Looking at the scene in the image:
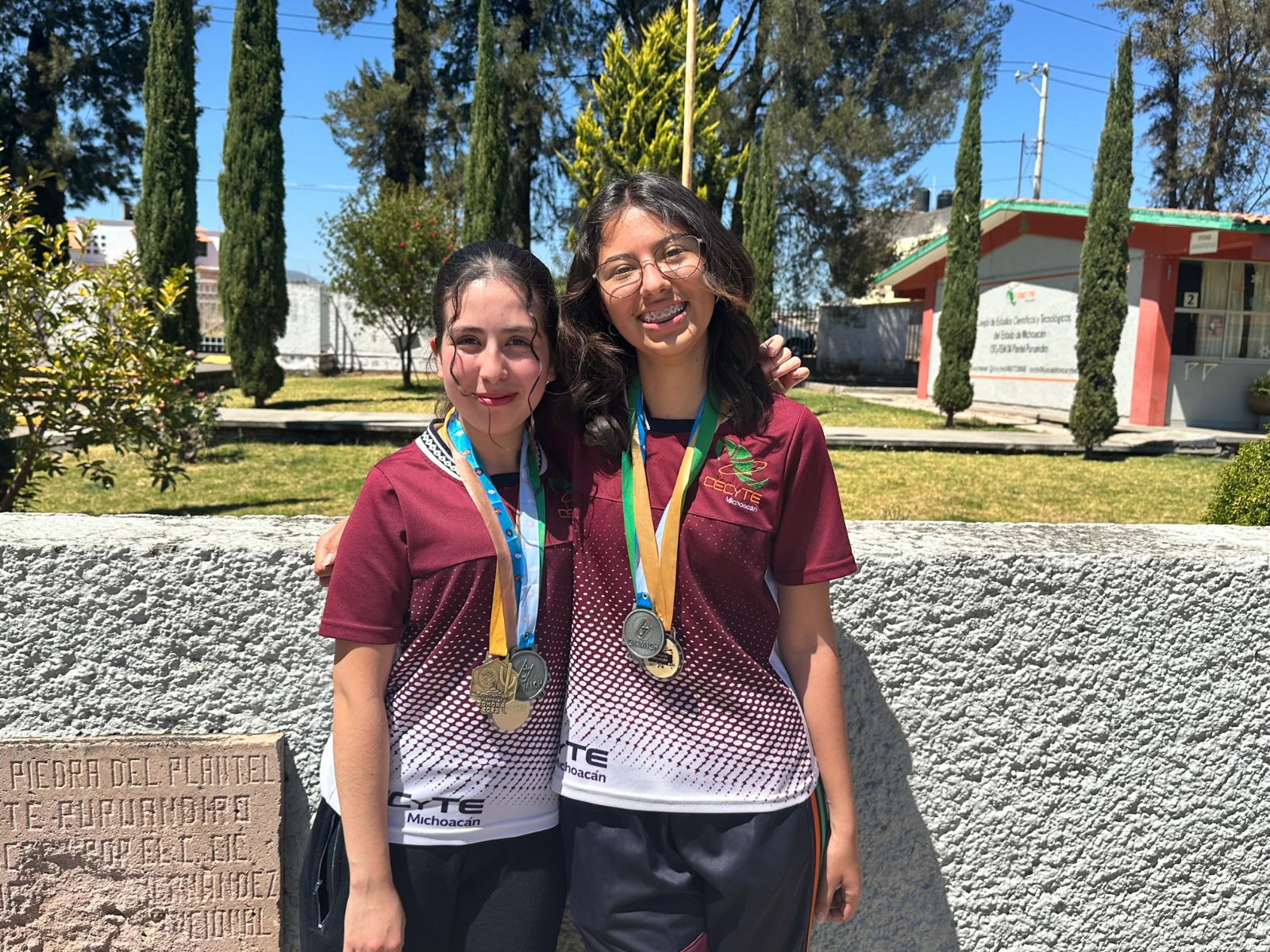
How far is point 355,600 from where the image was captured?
1366 mm

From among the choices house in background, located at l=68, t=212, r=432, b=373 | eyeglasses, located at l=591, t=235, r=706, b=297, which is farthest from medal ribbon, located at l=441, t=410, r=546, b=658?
house in background, located at l=68, t=212, r=432, b=373

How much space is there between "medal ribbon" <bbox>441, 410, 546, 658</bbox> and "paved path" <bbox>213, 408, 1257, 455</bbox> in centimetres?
1088

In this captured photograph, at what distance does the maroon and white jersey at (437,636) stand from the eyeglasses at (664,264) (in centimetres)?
38

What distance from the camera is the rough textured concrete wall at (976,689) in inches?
71.4

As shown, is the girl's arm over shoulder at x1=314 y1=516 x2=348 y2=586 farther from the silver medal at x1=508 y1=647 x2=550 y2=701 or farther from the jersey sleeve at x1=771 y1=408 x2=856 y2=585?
the jersey sleeve at x1=771 y1=408 x2=856 y2=585

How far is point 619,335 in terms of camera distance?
5.26 feet

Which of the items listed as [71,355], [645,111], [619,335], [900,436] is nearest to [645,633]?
[619,335]

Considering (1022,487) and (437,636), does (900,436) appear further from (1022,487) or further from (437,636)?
(437,636)

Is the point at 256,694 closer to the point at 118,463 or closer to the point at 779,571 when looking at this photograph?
the point at 779,571

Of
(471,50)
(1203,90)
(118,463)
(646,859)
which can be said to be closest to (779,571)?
(646,859)

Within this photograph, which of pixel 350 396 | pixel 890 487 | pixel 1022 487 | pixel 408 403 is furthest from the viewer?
pixel 350 396

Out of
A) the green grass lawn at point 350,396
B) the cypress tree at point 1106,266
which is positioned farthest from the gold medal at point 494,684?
the cypress tree at point 1106,266

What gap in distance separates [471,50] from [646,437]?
94.4 ft

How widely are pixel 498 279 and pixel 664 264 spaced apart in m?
0.26
